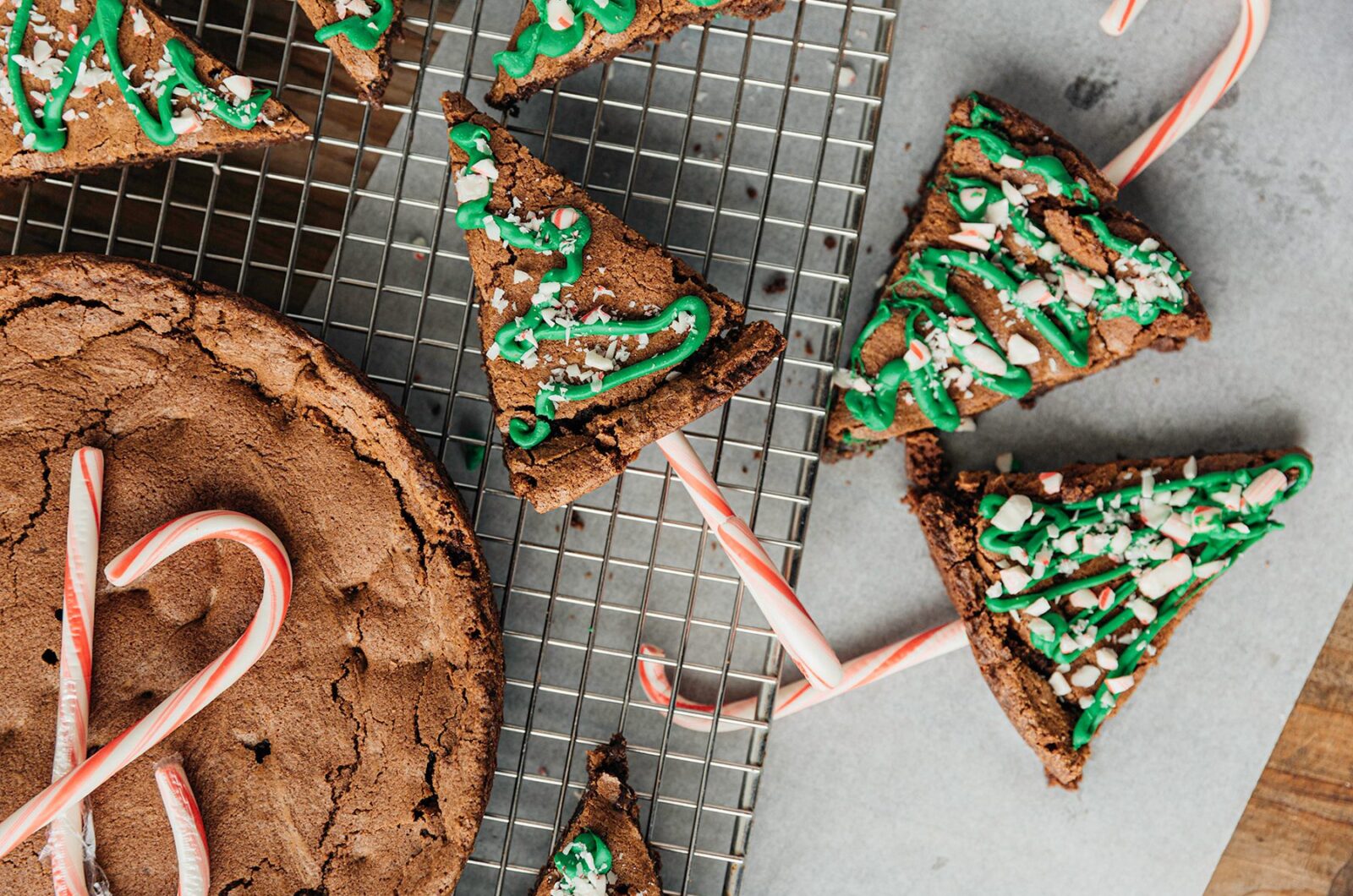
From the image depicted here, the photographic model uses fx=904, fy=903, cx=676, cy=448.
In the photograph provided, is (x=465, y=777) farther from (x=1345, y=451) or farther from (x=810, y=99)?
(x=1345, y=451)

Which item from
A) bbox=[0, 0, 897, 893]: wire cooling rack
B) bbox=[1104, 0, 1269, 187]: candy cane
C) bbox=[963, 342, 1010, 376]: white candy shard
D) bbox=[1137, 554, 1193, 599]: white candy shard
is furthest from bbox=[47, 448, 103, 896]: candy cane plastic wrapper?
bbox=[1104, 0, 1269, 187]: candy cane

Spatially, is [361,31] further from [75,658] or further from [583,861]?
[583,861]

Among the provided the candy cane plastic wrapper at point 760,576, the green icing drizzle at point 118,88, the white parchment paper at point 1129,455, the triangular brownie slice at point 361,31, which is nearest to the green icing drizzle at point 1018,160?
the white parchment paper at point 1129,455

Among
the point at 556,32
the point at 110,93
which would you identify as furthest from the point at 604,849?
the point at 110,93

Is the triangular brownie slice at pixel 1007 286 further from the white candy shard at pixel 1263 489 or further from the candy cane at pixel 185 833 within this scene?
the candy cane at pixel 185 833

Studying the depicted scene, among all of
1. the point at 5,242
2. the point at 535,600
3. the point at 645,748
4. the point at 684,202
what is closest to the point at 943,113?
the point at 684,202

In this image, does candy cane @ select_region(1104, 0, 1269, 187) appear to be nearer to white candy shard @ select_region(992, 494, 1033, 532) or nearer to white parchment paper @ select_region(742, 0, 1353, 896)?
white parchment paper @ select_region(742, 0, 1353, 896)
